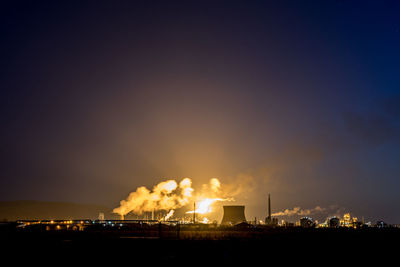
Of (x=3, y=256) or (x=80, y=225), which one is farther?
(x=80, y=225)

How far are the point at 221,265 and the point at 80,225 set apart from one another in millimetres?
36553

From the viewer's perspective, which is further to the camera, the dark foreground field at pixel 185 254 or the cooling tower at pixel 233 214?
the cooling tower at pixel 233 214

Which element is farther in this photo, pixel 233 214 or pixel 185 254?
pixel 233 214

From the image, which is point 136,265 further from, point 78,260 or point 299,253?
point 299,253

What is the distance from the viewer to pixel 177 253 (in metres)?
21.4

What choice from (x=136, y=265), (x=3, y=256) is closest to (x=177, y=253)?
(x=136, y=265)

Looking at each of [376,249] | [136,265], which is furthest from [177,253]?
[376,249]

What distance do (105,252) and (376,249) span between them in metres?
18.6

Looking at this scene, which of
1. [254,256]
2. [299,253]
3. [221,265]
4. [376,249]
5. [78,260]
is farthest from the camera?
[376,249]

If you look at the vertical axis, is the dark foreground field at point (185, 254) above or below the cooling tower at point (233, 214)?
above

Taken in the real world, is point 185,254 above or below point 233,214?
above

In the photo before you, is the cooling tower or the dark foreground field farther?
the cooling tower

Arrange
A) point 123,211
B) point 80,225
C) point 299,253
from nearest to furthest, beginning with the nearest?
point 299,253 → point 80,225 → point 123,211

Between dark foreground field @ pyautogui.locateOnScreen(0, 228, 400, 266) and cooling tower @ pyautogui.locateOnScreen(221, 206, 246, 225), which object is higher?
dark foreground field @ pyautogui.locateOnScreen(0, 228, 400, 266)
